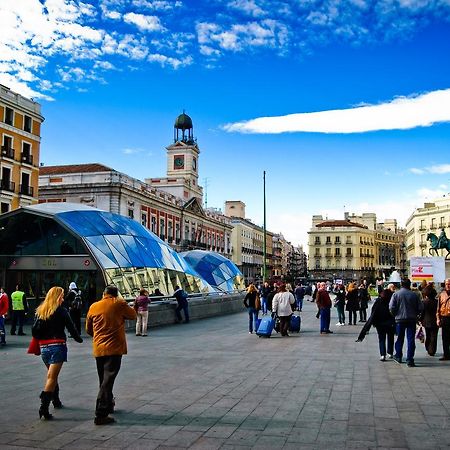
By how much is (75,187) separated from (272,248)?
289ft

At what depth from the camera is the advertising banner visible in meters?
32.6

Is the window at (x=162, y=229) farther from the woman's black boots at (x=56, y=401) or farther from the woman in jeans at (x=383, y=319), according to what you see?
the woman's black boots at (x=56, y=401)

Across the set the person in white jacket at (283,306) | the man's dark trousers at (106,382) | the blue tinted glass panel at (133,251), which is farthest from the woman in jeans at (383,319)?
the blue tinted glass panel at (133,251)

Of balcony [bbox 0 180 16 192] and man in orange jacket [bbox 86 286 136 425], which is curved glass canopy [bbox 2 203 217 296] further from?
balcony [bbox 0 180 16 192]

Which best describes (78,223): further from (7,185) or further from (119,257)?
(7,185)

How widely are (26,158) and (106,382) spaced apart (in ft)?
151

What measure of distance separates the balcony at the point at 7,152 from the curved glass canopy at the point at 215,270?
64.6 ft

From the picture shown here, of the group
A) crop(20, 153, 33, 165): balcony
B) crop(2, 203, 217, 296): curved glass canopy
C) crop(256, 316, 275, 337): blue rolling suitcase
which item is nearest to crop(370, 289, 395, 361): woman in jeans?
crop(256, 316, 275, 337): blue rolling suitcase

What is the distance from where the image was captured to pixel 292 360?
1115 centimetres

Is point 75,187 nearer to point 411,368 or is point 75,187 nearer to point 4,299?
point 4,299

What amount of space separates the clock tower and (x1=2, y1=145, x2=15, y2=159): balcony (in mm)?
34270

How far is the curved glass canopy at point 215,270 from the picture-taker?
35.2 meters

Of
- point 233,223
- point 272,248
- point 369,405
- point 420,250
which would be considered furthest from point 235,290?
point 272,248

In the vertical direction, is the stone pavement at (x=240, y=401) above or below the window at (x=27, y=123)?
below
